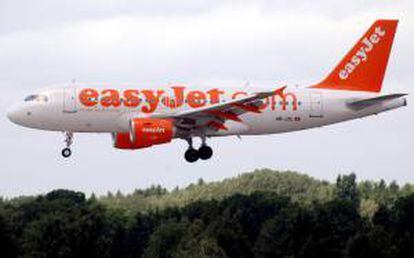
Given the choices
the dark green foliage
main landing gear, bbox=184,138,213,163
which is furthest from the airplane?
the dark green foliage

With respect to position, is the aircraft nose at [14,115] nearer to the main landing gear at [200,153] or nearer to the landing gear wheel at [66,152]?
the landing gear wheel at [66,152]

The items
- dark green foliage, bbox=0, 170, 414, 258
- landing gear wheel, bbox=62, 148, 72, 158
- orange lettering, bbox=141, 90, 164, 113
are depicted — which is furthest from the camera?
dark green foliage, bbox=0, 170, 414, 258

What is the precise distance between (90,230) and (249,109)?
76.8 metres

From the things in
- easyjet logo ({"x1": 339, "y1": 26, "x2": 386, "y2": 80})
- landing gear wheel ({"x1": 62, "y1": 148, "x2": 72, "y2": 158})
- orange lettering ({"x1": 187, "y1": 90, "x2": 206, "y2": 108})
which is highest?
easyjet logo ({"x1": 339, "y1": 26, "x2": 386, "y2": 80})

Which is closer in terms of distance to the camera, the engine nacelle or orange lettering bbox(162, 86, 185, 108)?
the engine nacelle

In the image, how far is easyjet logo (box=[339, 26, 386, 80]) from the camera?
305ft

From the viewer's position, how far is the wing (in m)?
84.3

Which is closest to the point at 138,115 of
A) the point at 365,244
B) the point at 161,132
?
the point at 161,132

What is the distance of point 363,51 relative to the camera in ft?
309

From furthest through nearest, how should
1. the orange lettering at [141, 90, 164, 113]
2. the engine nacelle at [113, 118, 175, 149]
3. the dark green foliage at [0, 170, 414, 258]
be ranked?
the dark green foliage at [0, 170, 414, 258] → the orange lettering at [141, 90, 164, 113] → the engine nacelle at [113, 118, 175, 149]

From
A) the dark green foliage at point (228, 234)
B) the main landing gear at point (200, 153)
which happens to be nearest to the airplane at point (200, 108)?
the main landing gear at point (200, 153)

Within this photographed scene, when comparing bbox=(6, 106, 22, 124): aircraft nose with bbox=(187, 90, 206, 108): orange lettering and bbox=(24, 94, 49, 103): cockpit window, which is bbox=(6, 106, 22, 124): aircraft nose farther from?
bbox=(187, 90, 206, 108): orange lettering

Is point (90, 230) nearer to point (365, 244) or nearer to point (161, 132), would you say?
point (365, 244)

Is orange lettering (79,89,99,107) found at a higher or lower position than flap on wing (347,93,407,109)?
higher
